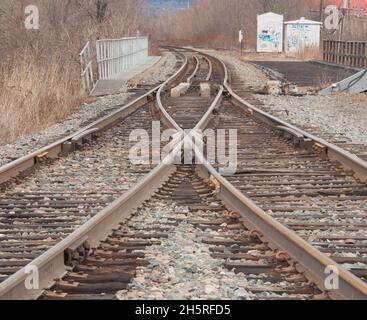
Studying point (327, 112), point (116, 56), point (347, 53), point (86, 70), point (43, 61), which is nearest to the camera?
point (327, 112)

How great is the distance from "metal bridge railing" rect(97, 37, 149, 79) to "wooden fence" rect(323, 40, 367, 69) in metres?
9.90

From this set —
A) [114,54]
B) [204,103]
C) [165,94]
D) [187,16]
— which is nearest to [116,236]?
[204,103]

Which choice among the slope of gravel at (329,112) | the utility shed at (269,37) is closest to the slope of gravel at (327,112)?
the slope of gravel at (329,112)

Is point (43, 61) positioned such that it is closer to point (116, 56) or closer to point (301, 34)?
point (116, 56)

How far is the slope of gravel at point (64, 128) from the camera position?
29.5 feet

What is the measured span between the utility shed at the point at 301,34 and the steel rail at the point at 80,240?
4207cm

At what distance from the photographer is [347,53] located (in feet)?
96.1

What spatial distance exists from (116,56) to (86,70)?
5691 mm

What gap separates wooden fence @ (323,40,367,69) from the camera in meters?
26.8

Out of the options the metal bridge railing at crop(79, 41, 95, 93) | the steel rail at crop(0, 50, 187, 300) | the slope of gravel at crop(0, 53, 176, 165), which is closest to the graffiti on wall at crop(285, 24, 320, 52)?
the metal bridge railing at crop(79, 41, 95, 93)

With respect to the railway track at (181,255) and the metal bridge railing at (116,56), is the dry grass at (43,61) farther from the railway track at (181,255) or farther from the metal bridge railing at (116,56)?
the railway track at (181,255)

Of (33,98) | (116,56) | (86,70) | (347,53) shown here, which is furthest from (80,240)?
(347,53)

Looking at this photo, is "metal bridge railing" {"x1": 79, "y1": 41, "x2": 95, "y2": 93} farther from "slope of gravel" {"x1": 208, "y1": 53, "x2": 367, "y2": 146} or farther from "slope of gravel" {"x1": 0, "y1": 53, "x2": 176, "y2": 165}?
"slope of gravel" {"x1": 208, "y1": 53, "x2": 367, "y2": 146}
